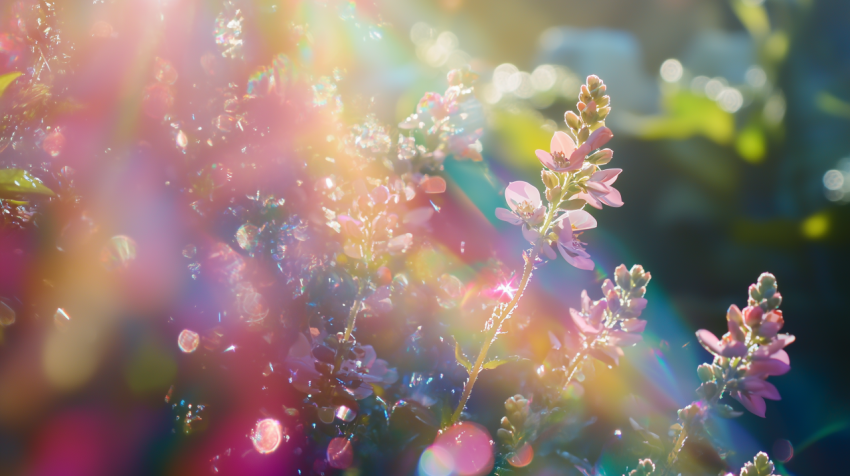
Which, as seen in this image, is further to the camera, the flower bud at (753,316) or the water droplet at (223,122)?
the water droplet at (223,122)

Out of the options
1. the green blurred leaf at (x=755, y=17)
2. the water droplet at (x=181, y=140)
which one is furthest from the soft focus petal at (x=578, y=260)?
the green blurred leaf at (x=755, y=17)

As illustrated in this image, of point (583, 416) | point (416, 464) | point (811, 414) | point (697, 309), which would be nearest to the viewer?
point (416, 464)

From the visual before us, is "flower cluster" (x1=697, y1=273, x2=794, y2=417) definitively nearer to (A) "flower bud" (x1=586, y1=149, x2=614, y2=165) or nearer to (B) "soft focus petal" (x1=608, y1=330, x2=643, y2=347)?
(B) "soft focus petal" (x1=608, y1=330, x2=643, y2=347)

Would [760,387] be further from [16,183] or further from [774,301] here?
[16,183]

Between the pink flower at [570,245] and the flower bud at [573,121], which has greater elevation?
the flower bud at [573,121]

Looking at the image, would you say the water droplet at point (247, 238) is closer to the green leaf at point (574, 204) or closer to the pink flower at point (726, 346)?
the green leaf at point (574, 204)

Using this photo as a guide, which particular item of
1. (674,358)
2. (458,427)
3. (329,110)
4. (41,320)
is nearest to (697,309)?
(674,358)

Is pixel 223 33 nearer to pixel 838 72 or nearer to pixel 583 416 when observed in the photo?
pixel 583 416
